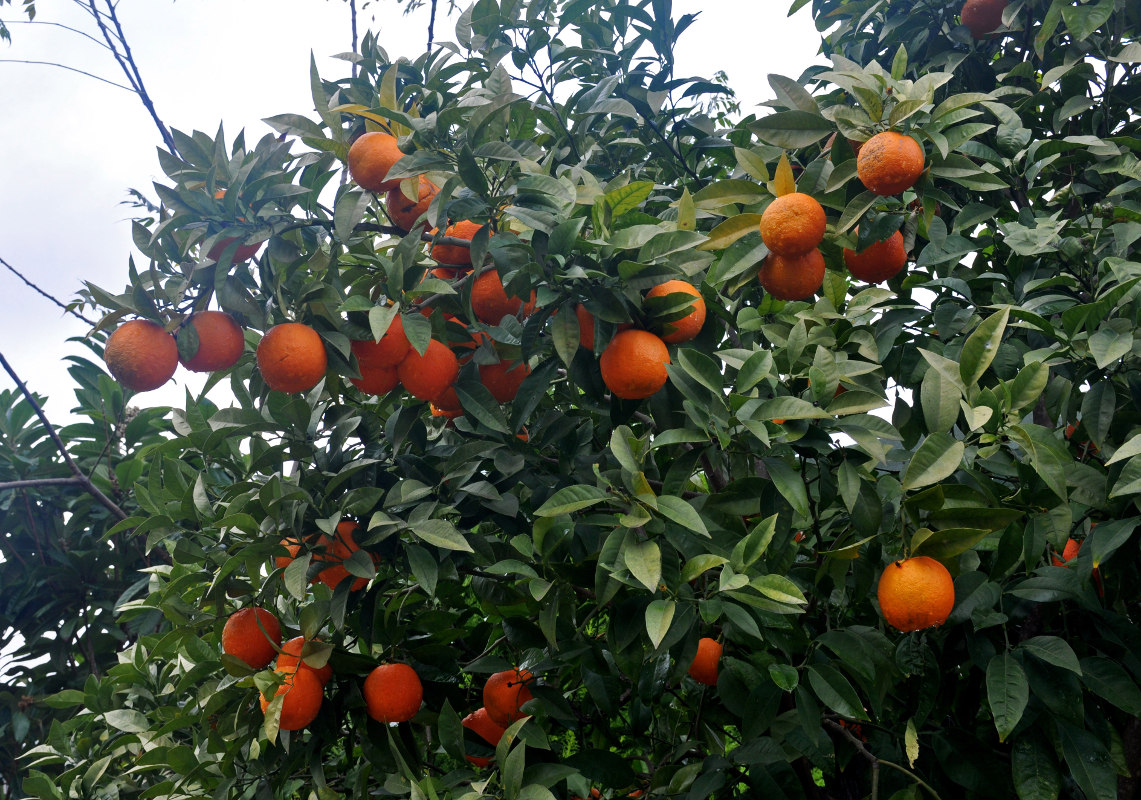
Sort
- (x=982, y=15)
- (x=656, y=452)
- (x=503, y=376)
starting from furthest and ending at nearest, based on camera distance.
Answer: (x=982, y=15), (x=656, y=452), (x=503, y=376)

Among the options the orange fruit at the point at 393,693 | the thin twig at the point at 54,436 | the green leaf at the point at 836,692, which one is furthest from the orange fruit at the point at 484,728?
the thin twig at the point at 54,436

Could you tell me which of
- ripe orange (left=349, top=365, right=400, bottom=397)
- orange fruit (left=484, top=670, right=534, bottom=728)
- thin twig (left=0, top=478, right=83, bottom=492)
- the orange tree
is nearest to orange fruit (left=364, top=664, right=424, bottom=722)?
the orange tree

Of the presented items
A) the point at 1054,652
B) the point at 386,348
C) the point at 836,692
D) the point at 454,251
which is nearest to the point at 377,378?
the point at 386,348

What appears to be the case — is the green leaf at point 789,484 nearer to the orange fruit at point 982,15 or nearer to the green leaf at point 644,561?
the green leaf at point 644,561

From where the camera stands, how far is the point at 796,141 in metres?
1.71

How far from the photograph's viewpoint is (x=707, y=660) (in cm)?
187

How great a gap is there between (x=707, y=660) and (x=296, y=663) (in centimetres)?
86

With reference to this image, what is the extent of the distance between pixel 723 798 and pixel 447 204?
1.52 metres

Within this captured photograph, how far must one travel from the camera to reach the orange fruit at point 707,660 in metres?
1.86

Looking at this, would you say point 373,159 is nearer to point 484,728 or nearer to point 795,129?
point 795,129

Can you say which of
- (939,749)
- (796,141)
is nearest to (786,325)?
(796,141)

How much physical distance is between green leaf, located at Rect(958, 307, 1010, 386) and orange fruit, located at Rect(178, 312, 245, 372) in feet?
4.32

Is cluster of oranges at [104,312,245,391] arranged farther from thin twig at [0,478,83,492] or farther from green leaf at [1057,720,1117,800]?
green leaf at [1057,720,1117,800]

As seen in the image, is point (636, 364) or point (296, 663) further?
point (296, 663)
